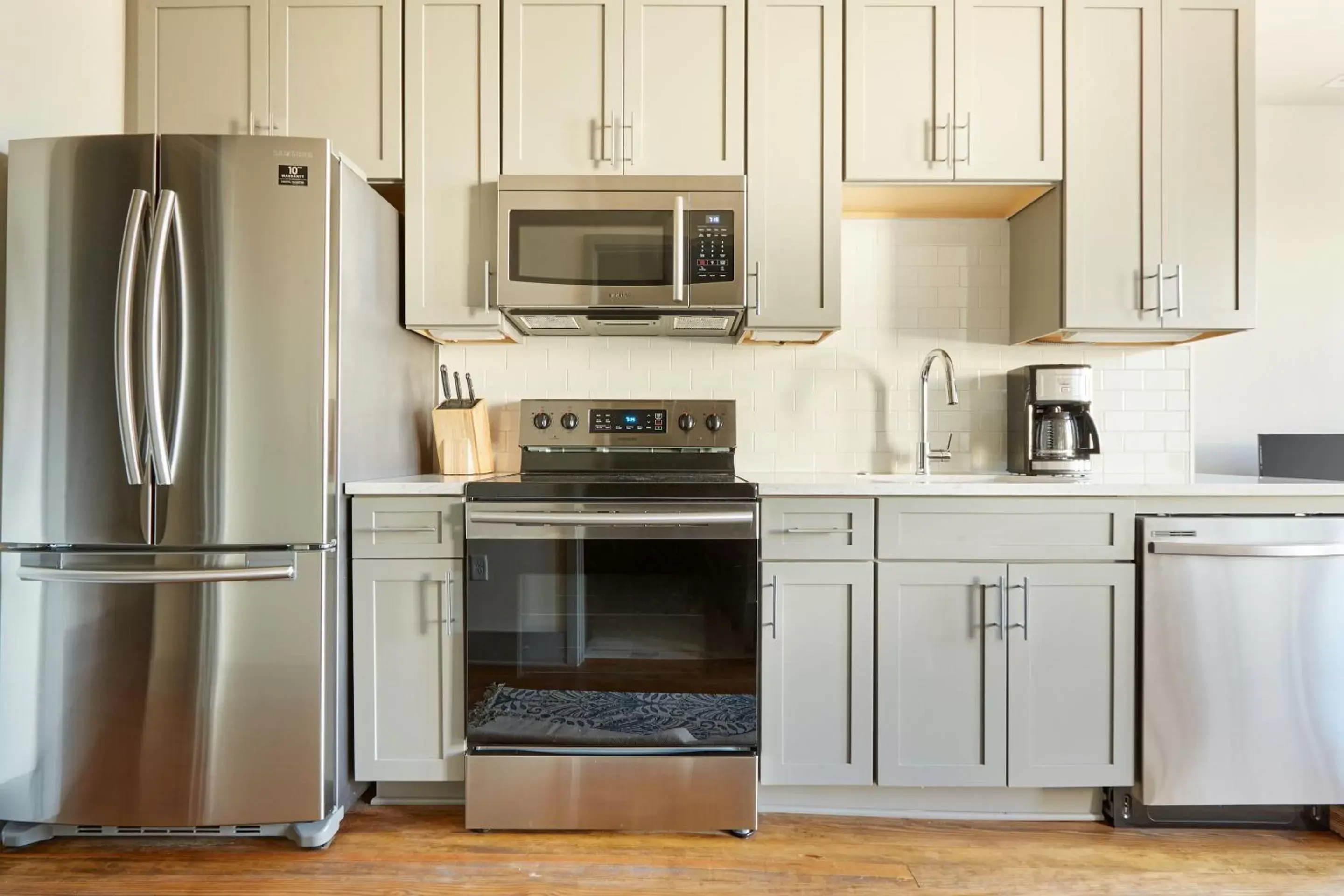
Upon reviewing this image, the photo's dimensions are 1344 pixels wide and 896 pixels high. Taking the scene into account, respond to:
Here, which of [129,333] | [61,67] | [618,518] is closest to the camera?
[129,333]

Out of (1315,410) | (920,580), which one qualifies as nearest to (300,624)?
(920,580)

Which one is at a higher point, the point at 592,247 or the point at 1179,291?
the point at 592,247

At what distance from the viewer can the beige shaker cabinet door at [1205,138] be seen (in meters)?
2.18

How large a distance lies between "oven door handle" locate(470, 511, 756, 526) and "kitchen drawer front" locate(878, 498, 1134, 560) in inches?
16.6

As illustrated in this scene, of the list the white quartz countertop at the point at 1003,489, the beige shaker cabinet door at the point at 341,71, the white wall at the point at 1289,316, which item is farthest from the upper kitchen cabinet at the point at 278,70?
the white wall at the point at 1289,316

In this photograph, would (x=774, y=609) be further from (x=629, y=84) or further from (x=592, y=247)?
(x=629, y=84)

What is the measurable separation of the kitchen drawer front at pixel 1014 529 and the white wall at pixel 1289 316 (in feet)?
4.03

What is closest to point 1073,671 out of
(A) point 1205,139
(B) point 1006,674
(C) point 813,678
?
(B) point 1006,674

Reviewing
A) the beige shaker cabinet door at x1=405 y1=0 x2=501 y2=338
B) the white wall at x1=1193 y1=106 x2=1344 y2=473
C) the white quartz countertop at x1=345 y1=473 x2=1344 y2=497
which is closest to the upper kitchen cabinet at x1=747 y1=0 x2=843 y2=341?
the white quartz countertop at x1=345 y1=473 x2=1344 y2=497

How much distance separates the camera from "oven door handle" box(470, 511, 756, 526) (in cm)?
188

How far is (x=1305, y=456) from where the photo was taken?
2.64 m

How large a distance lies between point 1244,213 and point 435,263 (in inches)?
98.2

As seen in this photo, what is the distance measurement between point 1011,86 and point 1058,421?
42.0 inches

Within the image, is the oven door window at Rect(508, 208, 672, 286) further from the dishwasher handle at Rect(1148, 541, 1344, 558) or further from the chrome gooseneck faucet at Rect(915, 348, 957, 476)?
→ the dishwasher handle at Rect(1148, 541, 1344, 558)
